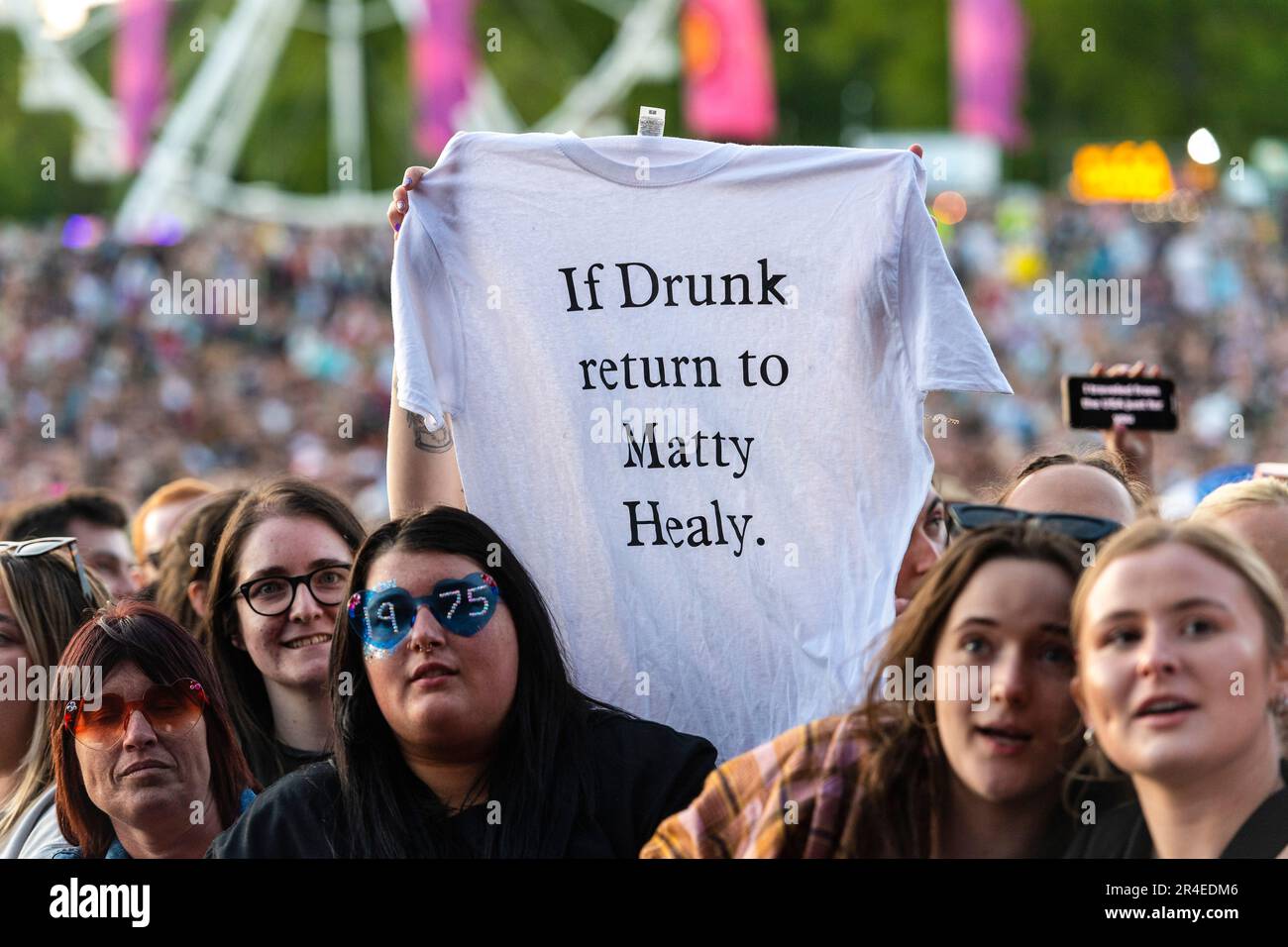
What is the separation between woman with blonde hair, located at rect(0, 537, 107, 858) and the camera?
381 cm

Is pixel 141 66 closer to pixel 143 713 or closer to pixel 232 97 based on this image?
pixel 232 97

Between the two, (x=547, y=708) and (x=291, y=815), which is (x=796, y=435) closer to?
(x=547, y=708)

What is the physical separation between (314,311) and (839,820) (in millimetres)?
20160

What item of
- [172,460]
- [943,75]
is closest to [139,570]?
[172,460]

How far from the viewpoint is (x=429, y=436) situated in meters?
4.12

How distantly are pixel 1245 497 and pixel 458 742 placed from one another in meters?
1.63

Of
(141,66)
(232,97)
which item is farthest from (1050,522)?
(232,97)

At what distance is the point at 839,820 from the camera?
3.04 m

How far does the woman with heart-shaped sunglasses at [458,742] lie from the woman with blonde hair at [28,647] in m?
0.68

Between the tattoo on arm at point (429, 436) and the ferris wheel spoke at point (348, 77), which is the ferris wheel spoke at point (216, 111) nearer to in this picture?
the ferris wheel spoke at point (348, 77)

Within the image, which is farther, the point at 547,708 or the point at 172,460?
the point at 172,460

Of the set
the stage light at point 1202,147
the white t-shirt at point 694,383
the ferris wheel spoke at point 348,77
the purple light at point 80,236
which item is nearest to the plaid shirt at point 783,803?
the white t-shirt at point 694,383

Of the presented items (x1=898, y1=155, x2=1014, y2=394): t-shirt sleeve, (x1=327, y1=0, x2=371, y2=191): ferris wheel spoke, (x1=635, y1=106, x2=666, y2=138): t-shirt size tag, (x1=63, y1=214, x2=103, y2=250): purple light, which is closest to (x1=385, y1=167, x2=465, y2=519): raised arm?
(x1=635, y1=106, x2=666, y2=138): t-shirt size tag

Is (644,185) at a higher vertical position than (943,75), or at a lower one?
lower
